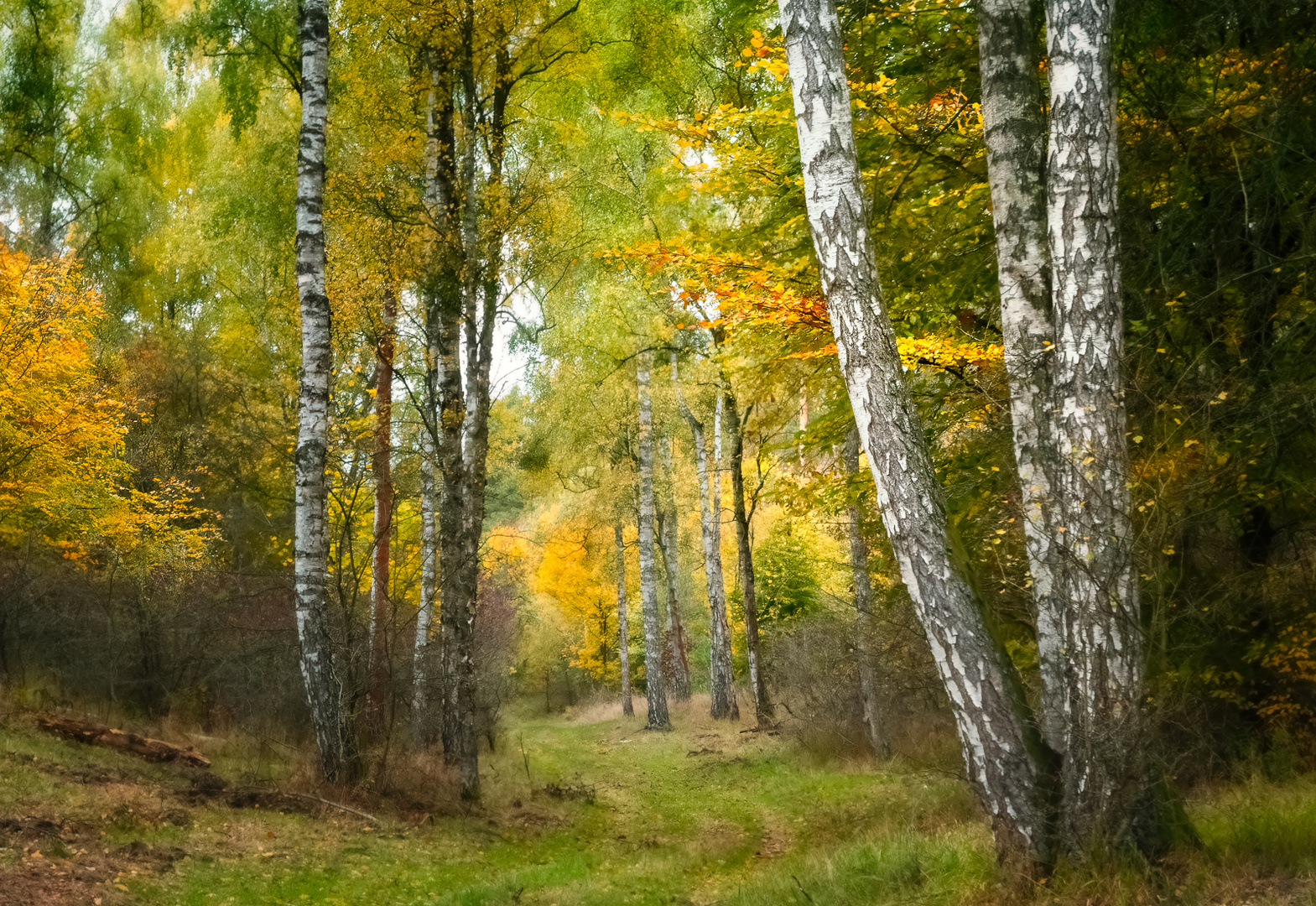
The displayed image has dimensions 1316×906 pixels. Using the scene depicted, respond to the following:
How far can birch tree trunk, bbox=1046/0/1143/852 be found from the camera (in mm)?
3980

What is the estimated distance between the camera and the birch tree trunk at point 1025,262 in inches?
184

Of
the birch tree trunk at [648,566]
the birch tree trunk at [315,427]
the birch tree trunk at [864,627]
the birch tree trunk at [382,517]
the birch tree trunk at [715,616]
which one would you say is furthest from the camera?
the birch tree trunk at [715,616]

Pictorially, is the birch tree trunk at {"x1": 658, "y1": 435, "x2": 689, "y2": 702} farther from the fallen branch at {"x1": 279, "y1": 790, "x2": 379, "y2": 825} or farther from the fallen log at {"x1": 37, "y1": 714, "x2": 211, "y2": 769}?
the fallen branch at {"x1": 279, "y1": 790, "x2": 379, "y2": 825}

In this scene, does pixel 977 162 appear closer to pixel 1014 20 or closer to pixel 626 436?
pixel 1014 20

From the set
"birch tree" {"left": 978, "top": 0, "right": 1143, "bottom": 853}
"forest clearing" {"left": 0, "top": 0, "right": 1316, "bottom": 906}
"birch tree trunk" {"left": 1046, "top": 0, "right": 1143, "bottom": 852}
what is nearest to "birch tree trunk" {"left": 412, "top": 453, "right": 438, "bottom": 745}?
"forest clearing" {"left": 0, "top": 0, "right": 1316, "bottom": 906}

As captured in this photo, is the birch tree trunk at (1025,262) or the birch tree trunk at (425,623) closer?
the birch tree trunk at (1025,262)

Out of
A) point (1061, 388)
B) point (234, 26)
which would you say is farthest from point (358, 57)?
point (1061, 388)

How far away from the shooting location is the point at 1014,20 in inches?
202

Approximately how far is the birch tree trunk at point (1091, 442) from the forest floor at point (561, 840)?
48 cm

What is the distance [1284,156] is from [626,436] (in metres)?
15.9

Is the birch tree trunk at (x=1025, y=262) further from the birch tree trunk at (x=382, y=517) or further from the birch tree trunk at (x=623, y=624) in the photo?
the birch tree trunk at (x=623, y=624)

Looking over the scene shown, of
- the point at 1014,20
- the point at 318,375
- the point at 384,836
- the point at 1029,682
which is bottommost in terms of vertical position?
the point at 384,836

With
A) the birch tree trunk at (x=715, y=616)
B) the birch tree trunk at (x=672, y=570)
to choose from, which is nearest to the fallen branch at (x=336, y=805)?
the birch tree trunk at (x=715, y=616)

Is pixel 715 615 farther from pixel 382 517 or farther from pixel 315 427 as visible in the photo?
pixel 315 427
